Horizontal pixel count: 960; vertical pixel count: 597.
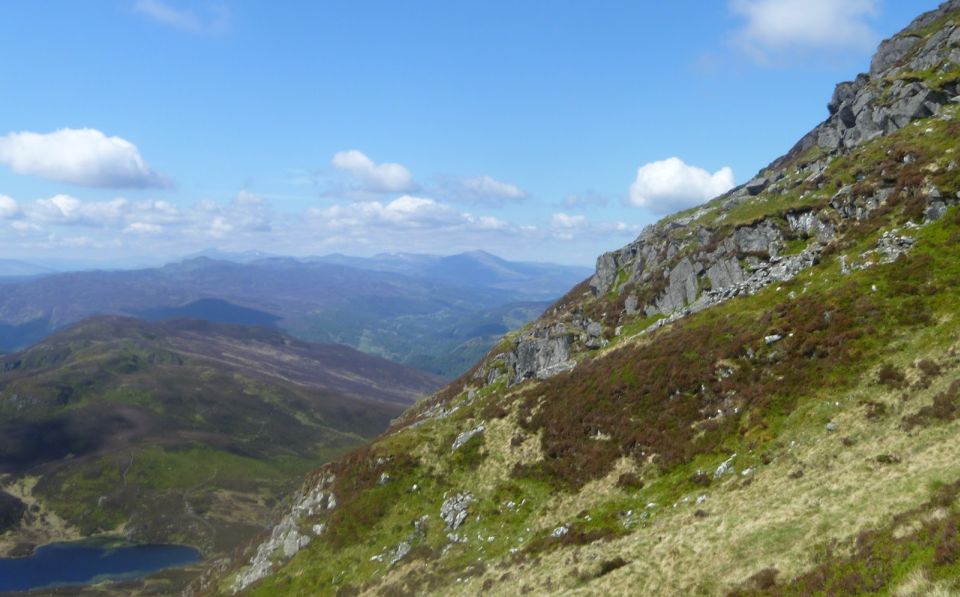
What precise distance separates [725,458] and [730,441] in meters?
1.90

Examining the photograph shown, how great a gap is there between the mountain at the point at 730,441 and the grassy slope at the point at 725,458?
177mm

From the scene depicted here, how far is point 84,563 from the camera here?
178m

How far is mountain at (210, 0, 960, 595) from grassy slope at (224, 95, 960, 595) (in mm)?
177

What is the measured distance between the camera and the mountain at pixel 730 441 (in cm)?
2569

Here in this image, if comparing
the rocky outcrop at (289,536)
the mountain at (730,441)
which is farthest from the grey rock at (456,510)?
the rocky outcrop at (289,536)

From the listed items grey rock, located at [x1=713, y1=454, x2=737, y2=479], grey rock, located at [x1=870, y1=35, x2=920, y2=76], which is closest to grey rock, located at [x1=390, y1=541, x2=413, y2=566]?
grey rock, located at [x1=713, y1=454, x2=737, y2=479]

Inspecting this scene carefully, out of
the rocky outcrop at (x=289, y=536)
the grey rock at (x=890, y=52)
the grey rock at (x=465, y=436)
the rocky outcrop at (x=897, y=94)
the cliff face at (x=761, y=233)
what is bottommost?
the rocky outcrop at (x=289, y=536)

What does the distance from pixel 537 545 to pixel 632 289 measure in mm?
55957

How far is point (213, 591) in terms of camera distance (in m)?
67.8

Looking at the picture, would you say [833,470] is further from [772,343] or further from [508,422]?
[508,422]

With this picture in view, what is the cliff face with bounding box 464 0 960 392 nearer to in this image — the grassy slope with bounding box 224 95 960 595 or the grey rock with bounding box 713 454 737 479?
the grassy slope with bounding box 224 95 960 595

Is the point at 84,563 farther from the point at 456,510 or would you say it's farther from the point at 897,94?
the point at 897,94

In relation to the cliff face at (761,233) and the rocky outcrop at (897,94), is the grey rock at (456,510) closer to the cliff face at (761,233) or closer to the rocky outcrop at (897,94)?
the cliff face at (761,233)

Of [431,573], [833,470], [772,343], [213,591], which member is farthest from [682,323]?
[213,591]
